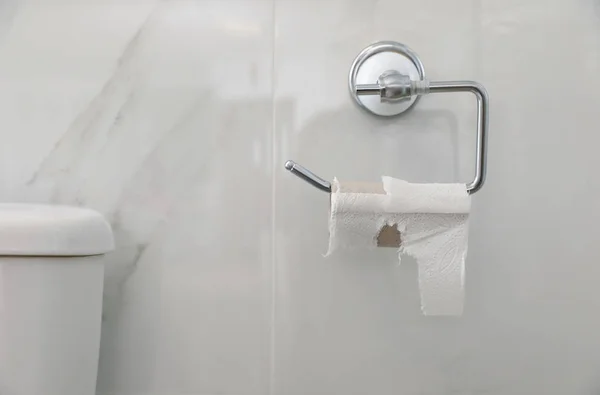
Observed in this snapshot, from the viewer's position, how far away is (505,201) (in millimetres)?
813

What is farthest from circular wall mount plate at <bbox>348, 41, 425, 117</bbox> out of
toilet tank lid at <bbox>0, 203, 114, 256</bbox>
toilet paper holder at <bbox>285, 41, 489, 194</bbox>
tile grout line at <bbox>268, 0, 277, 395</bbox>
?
toilet tank lid at <bbox>0, 203, 114, 256</bbox>

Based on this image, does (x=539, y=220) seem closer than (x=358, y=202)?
No

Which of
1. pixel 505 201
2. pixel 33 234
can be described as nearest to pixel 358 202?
pixel 505 201

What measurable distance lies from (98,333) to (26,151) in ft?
1.04

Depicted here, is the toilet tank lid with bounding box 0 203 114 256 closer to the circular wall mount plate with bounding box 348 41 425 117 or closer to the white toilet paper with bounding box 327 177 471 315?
the white toilet paper with bounding box 327 177 471 315

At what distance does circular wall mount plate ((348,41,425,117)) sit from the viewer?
80 cm

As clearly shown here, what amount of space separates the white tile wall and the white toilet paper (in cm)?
14

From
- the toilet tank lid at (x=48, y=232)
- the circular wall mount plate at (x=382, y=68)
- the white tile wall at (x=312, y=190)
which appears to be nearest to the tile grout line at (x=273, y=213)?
the white tile wall at (x=312, y=190)

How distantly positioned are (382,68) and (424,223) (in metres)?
0.26

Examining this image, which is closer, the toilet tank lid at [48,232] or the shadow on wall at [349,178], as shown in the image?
the toilet tank lid at [48,232]

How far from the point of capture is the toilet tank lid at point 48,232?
2.09 ft

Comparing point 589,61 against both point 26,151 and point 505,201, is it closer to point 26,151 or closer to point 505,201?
point 505,201

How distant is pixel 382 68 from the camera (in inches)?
31.4

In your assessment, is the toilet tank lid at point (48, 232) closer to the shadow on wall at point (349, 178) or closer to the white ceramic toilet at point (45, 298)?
the white ceramic toilet at point (45, 298)
